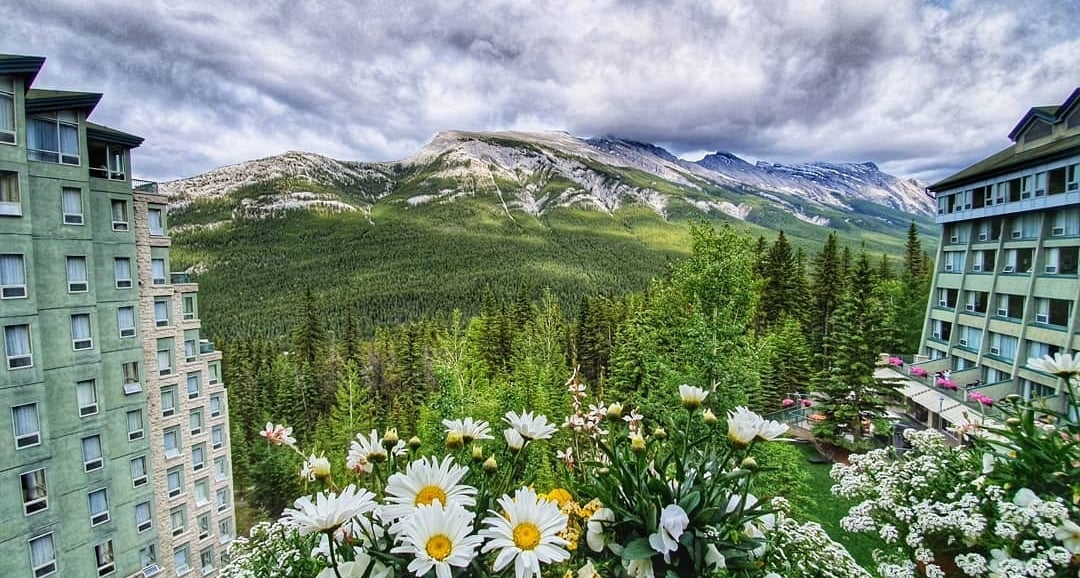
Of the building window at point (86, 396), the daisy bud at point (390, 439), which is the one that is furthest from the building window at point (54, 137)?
the daisy bud at point (390, 439)

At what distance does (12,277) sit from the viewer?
10.2 metres

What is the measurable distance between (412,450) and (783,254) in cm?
3877

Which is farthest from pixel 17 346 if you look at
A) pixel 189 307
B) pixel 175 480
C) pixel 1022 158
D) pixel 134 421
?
pixel 1022 158

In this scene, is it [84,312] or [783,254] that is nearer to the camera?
[84,312]

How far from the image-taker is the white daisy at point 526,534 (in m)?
1.56

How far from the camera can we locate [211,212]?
172375 millimetres

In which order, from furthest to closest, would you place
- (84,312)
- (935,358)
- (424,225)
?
(424,225)
(935,358)
(84,312)

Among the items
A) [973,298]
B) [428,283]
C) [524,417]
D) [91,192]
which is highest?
[91,192]

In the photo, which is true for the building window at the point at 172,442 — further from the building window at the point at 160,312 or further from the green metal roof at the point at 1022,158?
the green metal roof at the point at 1022,158

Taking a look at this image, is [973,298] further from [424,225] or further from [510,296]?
[424,225]

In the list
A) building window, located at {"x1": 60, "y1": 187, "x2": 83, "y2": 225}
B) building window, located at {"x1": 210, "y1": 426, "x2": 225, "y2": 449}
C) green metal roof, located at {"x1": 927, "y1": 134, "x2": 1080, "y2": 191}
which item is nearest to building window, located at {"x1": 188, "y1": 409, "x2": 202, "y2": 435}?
building window, located at {"x1": 210, "y1": 426, "x2": 225, "y2": 449}

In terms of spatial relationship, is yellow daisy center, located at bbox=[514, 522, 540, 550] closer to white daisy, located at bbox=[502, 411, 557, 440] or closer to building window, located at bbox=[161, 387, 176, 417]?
white daisy, located at bbox=[502, 411, 557, 440]

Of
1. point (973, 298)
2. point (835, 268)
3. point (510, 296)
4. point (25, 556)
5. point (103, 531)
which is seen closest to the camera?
point (25, 556)

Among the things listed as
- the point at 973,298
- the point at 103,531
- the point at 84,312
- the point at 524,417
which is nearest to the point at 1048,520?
the point at 524,417
